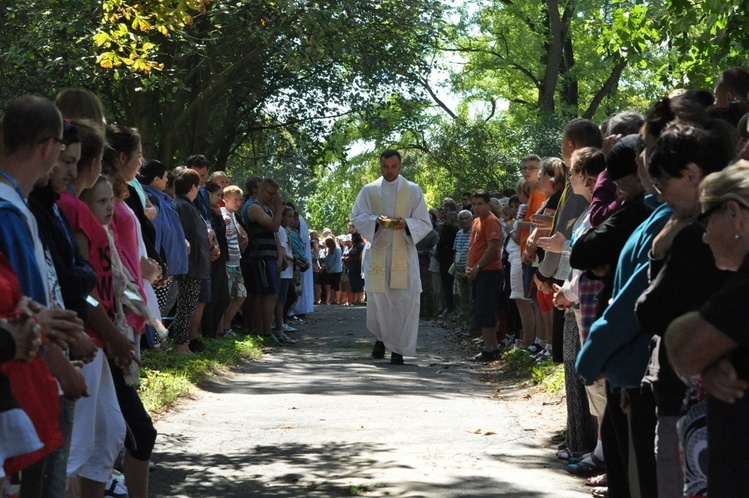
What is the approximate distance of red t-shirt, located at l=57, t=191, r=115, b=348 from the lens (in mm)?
4930

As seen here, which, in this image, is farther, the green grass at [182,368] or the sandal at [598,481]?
the green grass at [182,368]

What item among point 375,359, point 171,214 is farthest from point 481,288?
point 171,214

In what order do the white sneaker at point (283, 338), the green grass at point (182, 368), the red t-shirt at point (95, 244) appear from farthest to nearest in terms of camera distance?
the white sneaker at point (283, 338) < the green grass at point (182, 368) < the red t-shirt at point (95, 244)

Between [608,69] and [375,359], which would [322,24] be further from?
[608,69]

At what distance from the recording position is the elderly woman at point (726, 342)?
325 cm

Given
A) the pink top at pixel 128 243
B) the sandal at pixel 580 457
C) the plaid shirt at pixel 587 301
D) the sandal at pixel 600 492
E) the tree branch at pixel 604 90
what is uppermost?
the tree branch at pixel 604 90

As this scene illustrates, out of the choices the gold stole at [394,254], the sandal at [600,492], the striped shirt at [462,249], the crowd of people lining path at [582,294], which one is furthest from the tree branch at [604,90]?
the sandal at [600,492]

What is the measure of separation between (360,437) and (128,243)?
9.80 feet

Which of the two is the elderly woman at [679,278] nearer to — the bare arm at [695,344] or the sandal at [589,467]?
the bare arm at [695,344]

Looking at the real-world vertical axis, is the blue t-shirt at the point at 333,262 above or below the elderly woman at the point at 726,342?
above

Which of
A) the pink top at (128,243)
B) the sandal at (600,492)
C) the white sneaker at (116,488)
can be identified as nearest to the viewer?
the pink top at (128,243)

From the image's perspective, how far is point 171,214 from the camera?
11.2m

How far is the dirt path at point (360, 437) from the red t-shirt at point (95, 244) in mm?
1659

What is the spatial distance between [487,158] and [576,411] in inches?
830
